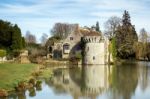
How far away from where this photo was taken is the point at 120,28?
254 feet

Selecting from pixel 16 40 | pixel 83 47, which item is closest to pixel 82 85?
pixel 16 40

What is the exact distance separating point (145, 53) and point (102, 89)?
49.1 meters

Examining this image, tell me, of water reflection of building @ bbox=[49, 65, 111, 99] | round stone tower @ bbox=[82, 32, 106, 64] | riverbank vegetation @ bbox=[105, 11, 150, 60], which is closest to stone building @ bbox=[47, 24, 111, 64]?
round stone tower @ bbox=[82, 32, 106, 64]

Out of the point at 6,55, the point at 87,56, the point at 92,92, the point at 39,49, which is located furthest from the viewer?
the point at 39,49

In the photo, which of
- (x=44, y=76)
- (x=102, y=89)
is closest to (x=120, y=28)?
(x=44, y=76)

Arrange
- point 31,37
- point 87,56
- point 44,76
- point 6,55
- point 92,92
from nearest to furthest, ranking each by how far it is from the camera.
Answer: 1. point 92,92
2. point 44,76
3. point 6,55
4. point 87,56
5. point 31,37

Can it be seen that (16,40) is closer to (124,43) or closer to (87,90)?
(87,90)

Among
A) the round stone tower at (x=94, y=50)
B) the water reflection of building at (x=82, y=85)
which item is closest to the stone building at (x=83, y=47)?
the round stone tower at (x=94, y=50)

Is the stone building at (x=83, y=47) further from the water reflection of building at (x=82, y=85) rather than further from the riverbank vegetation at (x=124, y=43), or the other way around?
the water reflection of building at (x=82, y=85)

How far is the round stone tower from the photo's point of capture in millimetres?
59062

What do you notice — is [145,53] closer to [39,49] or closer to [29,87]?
[39,49]

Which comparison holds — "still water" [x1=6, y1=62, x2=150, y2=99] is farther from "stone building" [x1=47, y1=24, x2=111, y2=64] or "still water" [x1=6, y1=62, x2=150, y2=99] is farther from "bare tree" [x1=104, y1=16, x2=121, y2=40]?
"bare tree" [x1=104, y1=16, x2=121, y2=40]

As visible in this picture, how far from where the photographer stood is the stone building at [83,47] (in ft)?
194

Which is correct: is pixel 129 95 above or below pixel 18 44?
below
